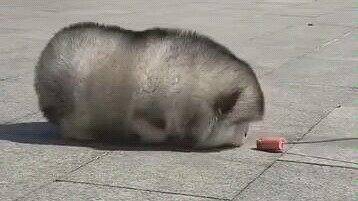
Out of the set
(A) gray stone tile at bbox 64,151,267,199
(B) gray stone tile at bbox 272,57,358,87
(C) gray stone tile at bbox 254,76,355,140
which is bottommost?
(B) gray stone tile at bbox 272,57,358,87

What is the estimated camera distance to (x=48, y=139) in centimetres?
650

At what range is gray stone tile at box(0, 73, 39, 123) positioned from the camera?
24.6 feet

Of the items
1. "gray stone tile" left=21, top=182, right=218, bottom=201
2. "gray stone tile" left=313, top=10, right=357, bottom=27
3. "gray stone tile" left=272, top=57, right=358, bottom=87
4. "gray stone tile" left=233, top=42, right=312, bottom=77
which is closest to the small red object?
"gray stone tile" left=21, top=182, right=218, bottom=201

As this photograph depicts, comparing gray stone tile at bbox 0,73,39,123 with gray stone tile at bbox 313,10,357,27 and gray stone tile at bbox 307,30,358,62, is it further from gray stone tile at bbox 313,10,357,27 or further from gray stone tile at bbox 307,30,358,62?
gray stone tile at bbox 313,10,357,27

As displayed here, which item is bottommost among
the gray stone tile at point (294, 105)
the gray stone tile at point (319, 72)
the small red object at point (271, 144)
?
the gray stone tile at point (319, 72)

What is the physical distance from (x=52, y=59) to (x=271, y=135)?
6.19ft

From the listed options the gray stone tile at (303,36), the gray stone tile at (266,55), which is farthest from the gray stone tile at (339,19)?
the gray stone tile at (266,55)

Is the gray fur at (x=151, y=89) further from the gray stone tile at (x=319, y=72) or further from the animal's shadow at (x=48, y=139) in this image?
the gray stone tile at (x=319, y=72)

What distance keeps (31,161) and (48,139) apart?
2.30 feet

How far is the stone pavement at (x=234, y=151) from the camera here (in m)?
5.20

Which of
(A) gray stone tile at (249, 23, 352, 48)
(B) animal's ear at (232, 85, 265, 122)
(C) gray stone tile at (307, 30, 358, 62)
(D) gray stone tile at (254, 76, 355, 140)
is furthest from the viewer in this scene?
(A) gray stone tile at (249, 23, 352, 48)

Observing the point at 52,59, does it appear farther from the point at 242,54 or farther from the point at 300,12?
the point at 300,12

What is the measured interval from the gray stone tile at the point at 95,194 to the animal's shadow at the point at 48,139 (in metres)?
1.01

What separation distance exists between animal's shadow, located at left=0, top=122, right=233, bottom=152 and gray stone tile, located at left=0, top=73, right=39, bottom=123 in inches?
12.1
